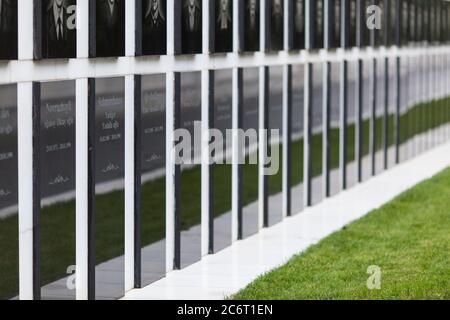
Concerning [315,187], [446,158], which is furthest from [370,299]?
[446,158]

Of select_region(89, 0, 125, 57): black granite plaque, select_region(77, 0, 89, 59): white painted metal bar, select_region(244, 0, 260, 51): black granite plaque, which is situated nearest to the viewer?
select_region(77, 0, 89, 59): white painted metal bar

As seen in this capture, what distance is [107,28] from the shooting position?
13.1 meters

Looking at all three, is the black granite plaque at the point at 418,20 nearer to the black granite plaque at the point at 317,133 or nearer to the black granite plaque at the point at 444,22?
the black granite plaque at the point at 444,22

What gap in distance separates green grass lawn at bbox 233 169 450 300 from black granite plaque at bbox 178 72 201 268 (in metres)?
1.25

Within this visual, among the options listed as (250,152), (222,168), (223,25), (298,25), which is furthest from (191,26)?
(298,25)

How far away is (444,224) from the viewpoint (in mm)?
19047

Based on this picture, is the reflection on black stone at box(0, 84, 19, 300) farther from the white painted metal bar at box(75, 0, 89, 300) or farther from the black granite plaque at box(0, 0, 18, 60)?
the white painted metal bar at box(75, 0, 89, 300)

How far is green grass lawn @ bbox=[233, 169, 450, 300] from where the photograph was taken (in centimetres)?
1334

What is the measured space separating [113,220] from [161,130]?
161 centimetres

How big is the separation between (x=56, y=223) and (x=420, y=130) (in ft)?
73.8

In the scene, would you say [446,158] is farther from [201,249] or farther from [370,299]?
[370,299]

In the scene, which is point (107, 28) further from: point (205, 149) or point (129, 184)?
point (205, 149)

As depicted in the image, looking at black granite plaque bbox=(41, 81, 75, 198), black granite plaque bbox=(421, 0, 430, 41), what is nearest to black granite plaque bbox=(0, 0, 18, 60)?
black granite plaque bbox=(41, 81, 75, 198)

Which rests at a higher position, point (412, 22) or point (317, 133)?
point (412, 22)
